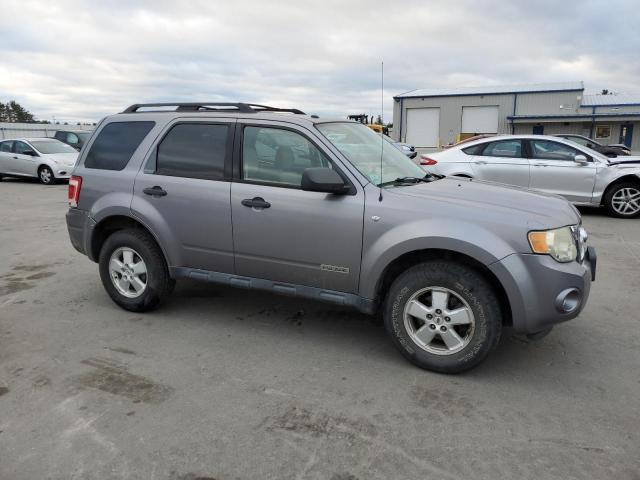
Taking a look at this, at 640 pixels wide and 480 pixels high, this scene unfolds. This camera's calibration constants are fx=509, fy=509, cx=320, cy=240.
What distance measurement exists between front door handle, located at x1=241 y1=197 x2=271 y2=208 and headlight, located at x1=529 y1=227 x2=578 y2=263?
1927 mm

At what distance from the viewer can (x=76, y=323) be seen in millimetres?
4555

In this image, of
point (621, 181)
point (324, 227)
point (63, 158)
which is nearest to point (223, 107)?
point (324, 227)

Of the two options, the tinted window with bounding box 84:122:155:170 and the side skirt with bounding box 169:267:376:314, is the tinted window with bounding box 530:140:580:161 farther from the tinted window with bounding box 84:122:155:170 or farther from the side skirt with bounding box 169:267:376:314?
the tinted window with bounding box 84:122:155:170

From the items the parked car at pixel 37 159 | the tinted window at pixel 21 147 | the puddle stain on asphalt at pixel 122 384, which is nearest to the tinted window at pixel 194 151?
the puddle stain on asphalt at pixel 122 384

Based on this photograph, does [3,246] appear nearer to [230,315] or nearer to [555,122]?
[230,315]

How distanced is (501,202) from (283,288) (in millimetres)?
1765

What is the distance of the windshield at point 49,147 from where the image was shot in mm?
17016

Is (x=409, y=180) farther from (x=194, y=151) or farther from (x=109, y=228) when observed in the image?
(x=109, y=228)

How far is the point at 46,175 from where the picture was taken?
16641 millimetres

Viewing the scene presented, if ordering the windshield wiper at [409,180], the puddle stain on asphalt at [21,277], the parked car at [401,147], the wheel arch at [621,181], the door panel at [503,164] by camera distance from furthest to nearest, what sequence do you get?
the door panel at [503,164], the wheel arch at [621,181], the puddle stain on asphalt at [21,277], the parked car at [401,147], the windshield wiper at [409,180]

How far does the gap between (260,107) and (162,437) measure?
2941 mm

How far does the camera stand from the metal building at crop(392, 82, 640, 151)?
37.8m

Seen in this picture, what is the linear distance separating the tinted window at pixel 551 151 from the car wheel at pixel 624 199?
1027 millimetres

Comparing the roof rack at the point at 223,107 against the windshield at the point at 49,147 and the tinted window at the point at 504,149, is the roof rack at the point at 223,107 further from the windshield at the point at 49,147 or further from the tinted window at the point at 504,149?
the windshield at the point at 49,147
